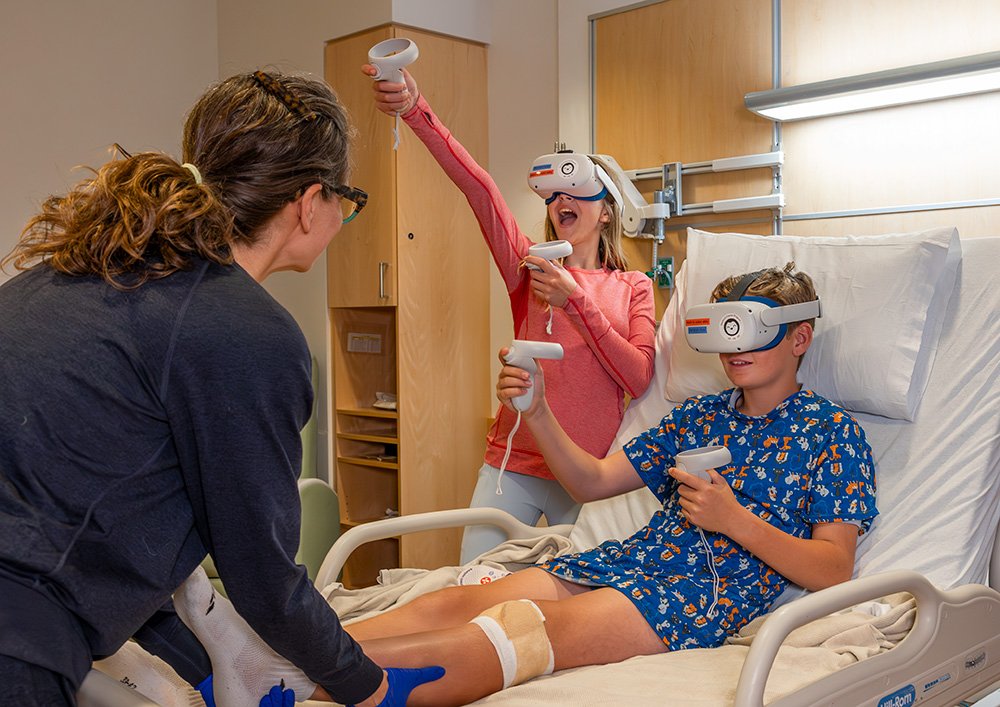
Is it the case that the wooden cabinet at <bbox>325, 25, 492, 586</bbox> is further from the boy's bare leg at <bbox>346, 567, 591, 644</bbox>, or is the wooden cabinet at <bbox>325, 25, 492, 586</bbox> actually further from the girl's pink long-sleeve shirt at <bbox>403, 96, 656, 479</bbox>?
the boy's bare leg at <bbox>346, 567, 591, 644</bbox>

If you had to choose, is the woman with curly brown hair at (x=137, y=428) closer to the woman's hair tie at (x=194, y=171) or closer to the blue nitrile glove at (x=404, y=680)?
the woman's hair tie at (x=194, y=171)

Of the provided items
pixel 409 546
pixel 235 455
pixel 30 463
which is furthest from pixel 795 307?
pixel 409 546

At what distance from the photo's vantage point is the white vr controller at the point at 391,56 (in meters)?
2.16

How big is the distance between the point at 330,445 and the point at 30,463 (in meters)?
2.89

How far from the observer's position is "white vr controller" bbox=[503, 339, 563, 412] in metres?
1.98

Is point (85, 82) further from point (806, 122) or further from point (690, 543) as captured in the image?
point (690, 543)

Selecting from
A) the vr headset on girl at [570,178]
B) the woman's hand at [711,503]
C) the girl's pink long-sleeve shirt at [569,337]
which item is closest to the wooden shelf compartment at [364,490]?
the girl's pink long-sleeve shirt at [569,337]

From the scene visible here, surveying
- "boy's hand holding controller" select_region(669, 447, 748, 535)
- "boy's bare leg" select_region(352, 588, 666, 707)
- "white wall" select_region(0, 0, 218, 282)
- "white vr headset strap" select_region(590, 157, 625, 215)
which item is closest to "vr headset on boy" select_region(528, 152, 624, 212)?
"white vr headset strap" select_region(590, 157, 625, 215)

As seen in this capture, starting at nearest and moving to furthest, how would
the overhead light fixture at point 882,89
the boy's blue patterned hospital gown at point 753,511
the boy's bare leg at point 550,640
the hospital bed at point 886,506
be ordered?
1. the boy's bare leg at point 550,640
2. the hospital bed at point 886,506
3. the boy's blue patterned hospital gown at point 753,511
4. the overhead light fixture at point 882,89

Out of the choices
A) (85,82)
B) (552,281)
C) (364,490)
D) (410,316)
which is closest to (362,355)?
(410,316)

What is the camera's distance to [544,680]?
1.61m

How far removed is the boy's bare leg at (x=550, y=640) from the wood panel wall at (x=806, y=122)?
1.54 meters

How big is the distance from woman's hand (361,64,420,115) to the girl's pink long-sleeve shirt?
40 mm

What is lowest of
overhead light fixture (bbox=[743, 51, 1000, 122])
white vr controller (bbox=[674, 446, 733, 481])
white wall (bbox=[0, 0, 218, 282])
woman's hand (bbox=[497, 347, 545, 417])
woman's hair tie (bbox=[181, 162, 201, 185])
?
white vr controller (bbox=[674, 446, 733, 481])
